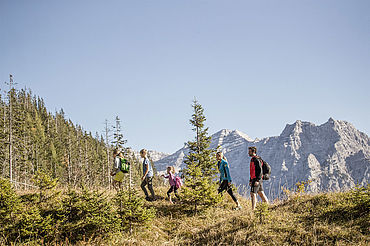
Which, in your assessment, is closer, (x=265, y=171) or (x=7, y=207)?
(x=7, y=207)

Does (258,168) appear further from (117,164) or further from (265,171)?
(117,164)

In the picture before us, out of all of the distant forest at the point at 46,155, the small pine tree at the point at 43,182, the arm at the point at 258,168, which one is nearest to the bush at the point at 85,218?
the small pine tree at the point at 43,182

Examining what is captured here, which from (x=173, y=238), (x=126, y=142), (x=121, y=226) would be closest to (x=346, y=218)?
(x=173, y=238)

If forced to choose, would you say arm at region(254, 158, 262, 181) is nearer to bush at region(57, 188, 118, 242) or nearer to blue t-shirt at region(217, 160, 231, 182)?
blue t-shirt at region(217, 160, 231, 182)

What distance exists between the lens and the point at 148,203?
10.4 m

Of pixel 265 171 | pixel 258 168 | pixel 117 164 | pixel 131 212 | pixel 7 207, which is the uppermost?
pixel 117 164

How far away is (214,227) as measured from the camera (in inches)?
293

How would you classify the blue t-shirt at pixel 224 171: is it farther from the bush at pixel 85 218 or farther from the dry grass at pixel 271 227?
the bush at pixel 85 218

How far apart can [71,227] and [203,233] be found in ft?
13.0

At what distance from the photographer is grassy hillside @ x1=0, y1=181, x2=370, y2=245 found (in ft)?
20.2

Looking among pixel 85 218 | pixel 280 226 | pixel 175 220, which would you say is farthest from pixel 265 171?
pixel 85 218

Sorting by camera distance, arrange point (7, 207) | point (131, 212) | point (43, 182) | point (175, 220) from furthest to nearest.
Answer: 1. point (175, 220)
2. point (43, 182)
3. point (131, 212)
4. point (7, 207)

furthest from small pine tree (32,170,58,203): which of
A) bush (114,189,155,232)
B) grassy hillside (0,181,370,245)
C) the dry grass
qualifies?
bush (114,189,155,232)

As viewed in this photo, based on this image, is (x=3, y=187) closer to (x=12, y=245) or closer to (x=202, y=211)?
(x=12, y=245)
